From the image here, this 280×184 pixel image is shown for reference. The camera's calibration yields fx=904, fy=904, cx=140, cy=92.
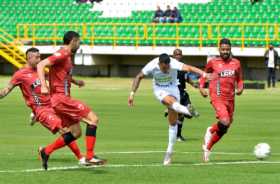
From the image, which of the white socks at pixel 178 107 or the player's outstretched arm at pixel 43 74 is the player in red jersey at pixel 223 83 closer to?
the white socks at pixel 178 107

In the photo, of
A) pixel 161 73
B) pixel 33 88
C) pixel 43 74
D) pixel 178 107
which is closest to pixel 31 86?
pixel 33 88

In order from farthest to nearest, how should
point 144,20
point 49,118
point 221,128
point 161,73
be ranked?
1. point 144,20
2. point 221,128
3. point 161,73
4. point 49,118

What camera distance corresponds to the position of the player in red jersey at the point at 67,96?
13867 mm

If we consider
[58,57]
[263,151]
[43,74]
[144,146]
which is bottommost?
[144,146]

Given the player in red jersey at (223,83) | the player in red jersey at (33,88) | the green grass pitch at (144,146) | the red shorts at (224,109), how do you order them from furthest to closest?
the player in red jersey at (223,83)
the red shorts at (224,109)
the player in red jersey at (33,88)
the green grass pitch at (144,146)

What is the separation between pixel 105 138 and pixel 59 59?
782 cm

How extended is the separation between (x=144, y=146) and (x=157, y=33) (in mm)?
29142

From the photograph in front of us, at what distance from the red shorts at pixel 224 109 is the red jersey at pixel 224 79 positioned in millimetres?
96

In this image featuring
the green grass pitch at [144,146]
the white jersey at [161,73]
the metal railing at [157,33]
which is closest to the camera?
the green grass pitch at [144,146]

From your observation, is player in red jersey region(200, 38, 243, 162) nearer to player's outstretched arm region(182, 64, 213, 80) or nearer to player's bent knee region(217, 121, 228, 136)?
player's bent knee region(217, 121, 228, 136)

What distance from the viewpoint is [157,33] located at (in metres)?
48.2

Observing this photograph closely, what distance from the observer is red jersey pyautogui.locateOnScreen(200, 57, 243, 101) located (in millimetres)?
16547

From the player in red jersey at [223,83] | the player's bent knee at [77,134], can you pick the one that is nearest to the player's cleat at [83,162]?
the player's bent knee at [77,134]

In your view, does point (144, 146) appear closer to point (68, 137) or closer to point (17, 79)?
point (17, 79)
